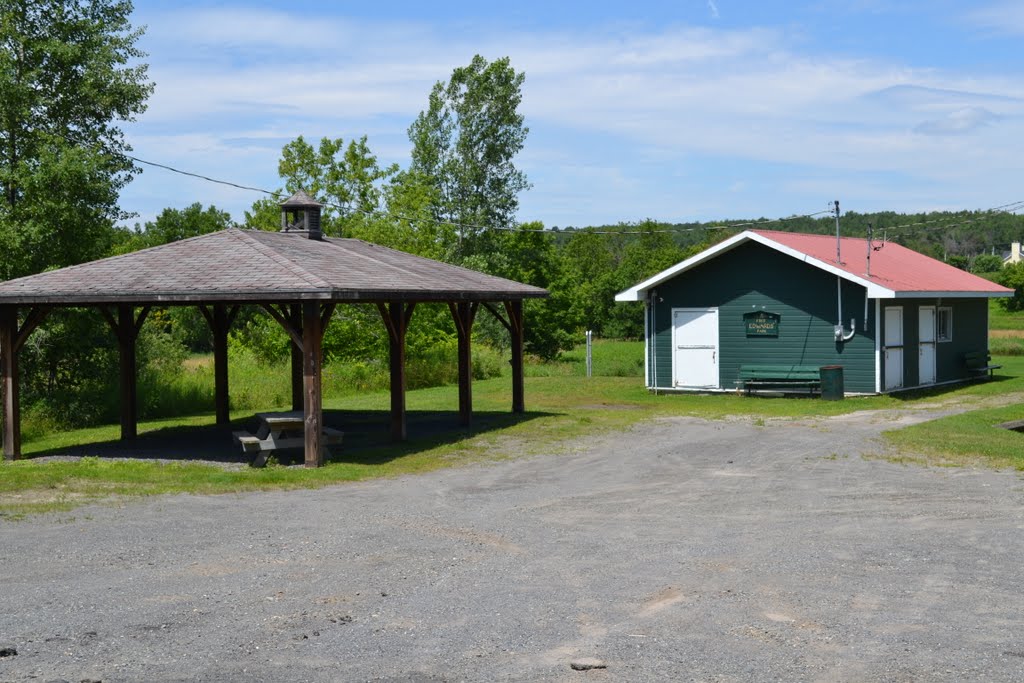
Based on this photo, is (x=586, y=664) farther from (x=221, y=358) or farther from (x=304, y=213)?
(x=221, y=358)

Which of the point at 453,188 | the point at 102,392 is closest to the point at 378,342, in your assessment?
the point at 453,188

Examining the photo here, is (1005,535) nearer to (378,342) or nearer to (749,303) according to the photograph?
(749,303)

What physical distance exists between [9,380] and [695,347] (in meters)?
15.5

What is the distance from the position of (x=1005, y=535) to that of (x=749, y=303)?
15892 millimetres

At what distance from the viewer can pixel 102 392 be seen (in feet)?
79.8

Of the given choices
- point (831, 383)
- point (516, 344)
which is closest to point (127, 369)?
point (516, 344)

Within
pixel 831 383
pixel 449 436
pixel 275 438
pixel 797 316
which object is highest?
pixel 797 316

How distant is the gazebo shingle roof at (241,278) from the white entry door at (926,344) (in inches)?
462

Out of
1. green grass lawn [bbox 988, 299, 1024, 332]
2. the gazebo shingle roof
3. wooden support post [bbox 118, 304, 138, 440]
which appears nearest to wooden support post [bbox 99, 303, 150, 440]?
wooden support post [bbox 118, 304, 138, 440]

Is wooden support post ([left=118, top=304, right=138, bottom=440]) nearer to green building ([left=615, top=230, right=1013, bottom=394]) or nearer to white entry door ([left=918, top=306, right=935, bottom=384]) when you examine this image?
green building ([left=615, top=230, right=1013, bottom=394])

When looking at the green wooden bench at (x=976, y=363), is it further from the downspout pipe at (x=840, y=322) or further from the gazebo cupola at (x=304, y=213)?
the gazebo cupola at (x=304, y=213)

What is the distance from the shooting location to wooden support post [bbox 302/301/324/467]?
14961 millimetres

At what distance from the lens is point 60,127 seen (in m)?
24.9

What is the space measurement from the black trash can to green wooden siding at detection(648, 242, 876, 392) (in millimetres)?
474
